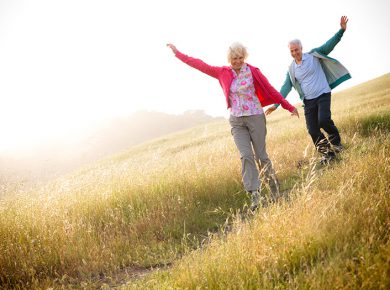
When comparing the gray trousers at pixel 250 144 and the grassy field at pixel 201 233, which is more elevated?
the gray trousers at pixel 250 144

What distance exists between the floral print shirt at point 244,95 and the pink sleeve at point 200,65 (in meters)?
0.35

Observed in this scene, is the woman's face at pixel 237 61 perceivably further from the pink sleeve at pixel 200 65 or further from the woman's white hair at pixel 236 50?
the pink sleeve at pixel 200 65

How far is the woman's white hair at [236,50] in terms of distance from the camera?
573 centimetres

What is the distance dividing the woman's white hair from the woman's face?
27 mm

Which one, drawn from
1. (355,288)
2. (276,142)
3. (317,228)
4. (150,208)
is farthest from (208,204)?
(276,142)

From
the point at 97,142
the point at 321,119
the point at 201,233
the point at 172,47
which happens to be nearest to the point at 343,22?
the point at 321,119

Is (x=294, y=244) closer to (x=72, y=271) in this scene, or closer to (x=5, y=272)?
(x=72, y=271)

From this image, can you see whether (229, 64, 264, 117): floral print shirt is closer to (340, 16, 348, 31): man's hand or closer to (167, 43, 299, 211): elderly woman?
(167, 43, 299, 211): elderly woman

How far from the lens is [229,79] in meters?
5.88

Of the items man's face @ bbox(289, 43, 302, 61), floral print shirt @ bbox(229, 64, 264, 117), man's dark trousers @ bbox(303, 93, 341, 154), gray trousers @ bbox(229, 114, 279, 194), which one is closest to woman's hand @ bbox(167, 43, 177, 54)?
floral print shirt @ bbox(229, 64, 264, 117)

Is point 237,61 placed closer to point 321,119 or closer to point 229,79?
point 229,79

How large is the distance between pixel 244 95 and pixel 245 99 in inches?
3.0

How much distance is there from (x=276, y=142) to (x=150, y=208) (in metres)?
5.66

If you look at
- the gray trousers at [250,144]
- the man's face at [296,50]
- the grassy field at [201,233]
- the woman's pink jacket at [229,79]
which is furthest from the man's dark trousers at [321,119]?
the gray trousers at [250,144]
